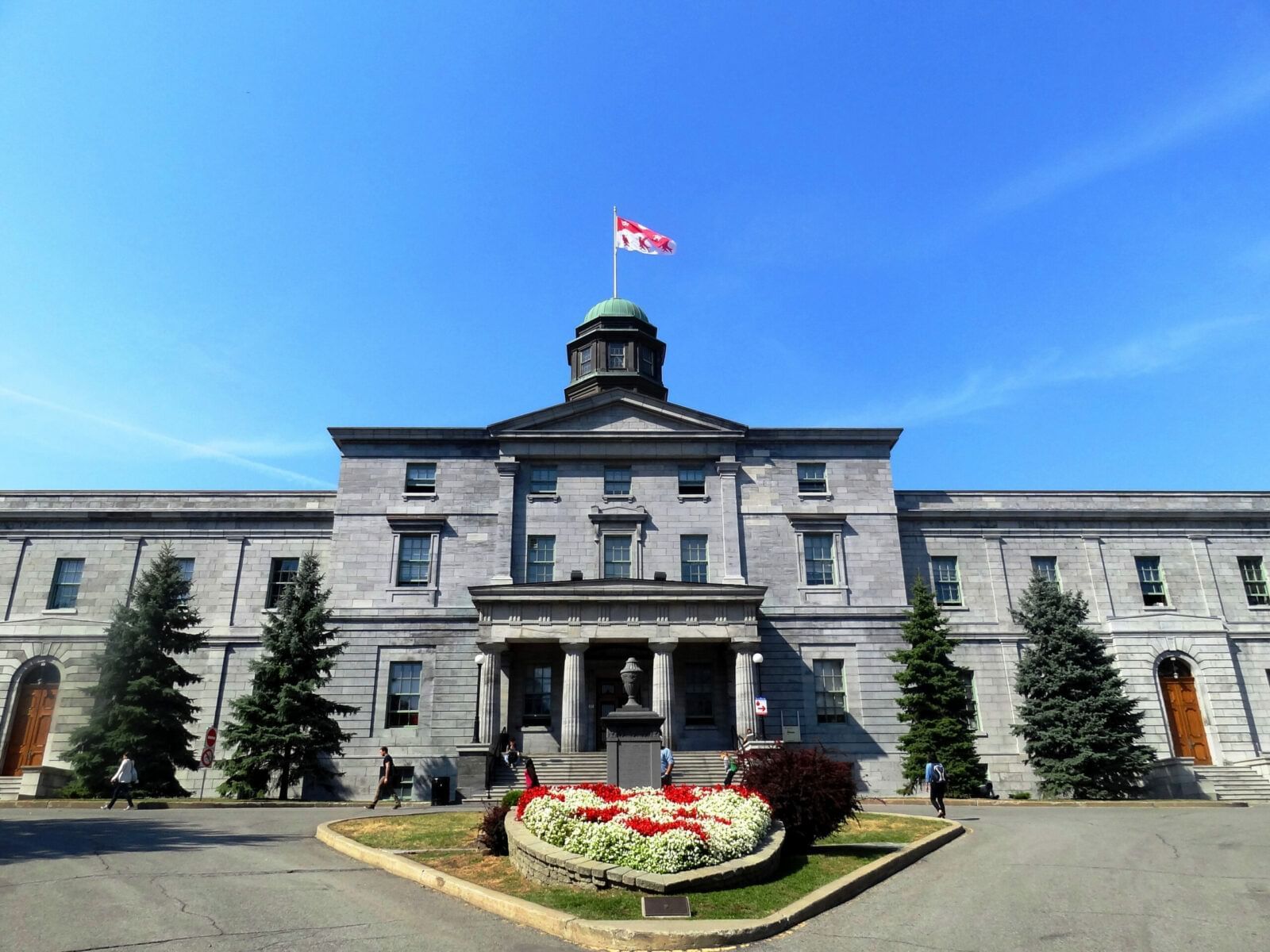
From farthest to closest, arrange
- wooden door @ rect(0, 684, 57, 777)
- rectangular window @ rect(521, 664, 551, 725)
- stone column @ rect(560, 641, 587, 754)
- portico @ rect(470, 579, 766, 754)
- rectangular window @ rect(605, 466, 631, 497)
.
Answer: rectangular window @ rect(605, 466, 631, 497) < wooden door @ rect(0, 684, 57, 777) < rectangular window @ rect(521, 664, 551, 725) < portico @ rect(470, 579, 766, 754) < stone column @ rect(560, 641, 587, 754)

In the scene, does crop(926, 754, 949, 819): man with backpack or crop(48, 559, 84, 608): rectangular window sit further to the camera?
crop(48, 559, 84, 608): rectangular window

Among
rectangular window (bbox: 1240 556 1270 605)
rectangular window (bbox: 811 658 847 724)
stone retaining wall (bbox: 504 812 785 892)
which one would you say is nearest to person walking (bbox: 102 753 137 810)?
stone retaining wall (bbox: 504 812 785 892)

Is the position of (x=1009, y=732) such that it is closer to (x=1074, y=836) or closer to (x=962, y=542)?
(x=962, y=542)

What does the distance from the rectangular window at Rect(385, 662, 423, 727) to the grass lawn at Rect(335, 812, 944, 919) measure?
10450 mm

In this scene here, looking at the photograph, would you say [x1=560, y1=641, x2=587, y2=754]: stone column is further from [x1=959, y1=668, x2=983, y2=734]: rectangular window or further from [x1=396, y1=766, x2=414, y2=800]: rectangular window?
[x1=959, y1=668, x2=983, y2=734]: rectangular window

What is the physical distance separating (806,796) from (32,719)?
107ft

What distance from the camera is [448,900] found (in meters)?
11.0

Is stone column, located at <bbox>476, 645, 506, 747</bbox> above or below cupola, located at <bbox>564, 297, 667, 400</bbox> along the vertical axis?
below

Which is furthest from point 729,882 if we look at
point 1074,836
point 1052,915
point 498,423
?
point 498,423

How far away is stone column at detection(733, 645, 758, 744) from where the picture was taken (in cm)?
2869

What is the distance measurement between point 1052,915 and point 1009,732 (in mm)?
23873

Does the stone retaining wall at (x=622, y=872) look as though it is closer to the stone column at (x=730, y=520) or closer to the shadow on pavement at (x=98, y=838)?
the shadow on pavement at (x=98, y=838)

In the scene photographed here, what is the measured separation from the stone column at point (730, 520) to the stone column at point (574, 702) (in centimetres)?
673

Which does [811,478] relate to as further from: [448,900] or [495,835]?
[448,900]
